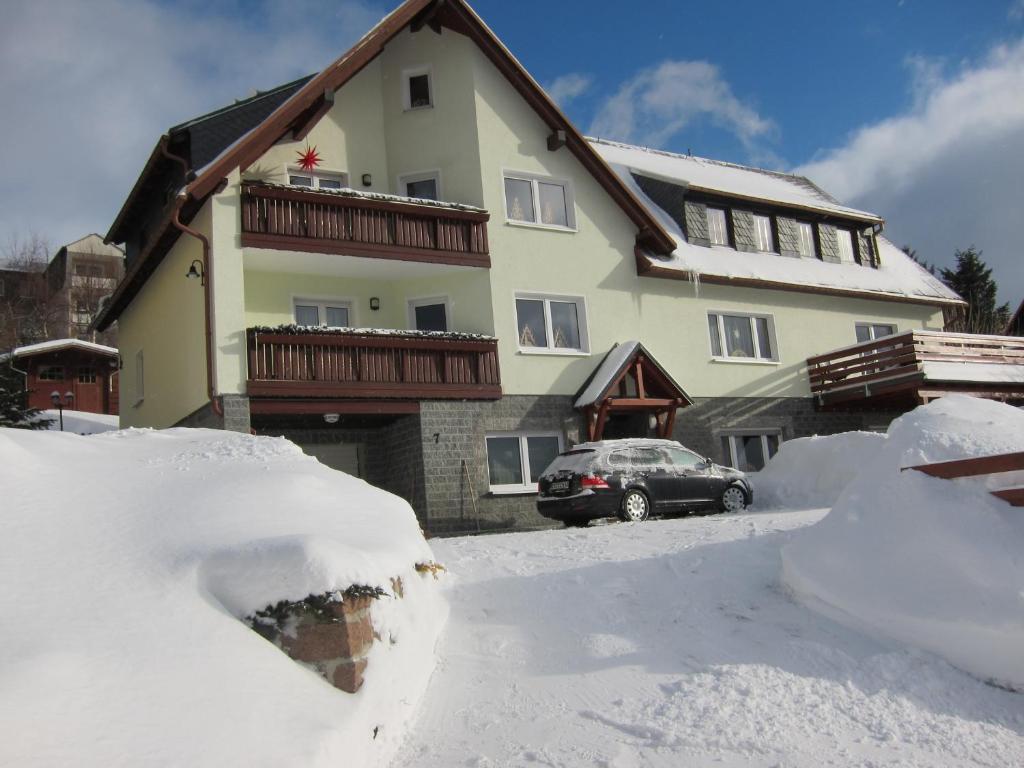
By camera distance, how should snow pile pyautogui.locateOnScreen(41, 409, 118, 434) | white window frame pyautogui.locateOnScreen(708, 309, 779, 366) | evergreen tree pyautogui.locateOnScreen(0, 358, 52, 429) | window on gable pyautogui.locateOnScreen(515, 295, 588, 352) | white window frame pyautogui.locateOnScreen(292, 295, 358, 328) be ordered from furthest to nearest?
snow pile pyautogui.locateOnScreen(41, 409, 118, 434)
evergreen tree pyautogui.locateOnScreen(0, 358, 52, 429)
white window frame pyautogui.locateOnScreen(708, 309, 779, 366)
window on gable pyautogui.locateOnScreen(515, 295, 588, 352)
white window frame pyautogui.locateOnScreen(292, 295, 358, 328)

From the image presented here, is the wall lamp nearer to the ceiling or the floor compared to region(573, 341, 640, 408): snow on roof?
nearer to the ceiling

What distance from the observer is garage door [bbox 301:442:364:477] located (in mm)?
18891

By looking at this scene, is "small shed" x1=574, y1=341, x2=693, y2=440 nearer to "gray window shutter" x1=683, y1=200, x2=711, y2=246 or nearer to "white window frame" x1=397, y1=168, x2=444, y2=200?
"gray window shutter" x1=683, y1=200, x2=711, y2=246

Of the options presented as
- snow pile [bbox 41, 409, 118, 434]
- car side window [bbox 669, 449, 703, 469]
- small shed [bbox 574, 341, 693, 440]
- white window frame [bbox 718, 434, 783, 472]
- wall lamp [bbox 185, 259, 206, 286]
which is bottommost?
car side window [bbox 669, 449, 703, 469]

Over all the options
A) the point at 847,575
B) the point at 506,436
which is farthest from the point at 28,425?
the point at 847,575

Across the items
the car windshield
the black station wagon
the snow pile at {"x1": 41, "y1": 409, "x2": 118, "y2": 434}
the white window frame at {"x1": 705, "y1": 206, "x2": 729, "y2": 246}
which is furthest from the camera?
the snow pile at {"x1": 41, "y1": 409, "x2": 118, "y2": 434}

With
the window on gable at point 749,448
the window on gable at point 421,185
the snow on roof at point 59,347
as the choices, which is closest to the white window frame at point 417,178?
the window on gable at point 421,185

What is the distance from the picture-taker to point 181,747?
4.00 m

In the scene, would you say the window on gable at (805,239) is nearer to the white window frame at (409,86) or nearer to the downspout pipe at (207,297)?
the white window frame at (409,86)

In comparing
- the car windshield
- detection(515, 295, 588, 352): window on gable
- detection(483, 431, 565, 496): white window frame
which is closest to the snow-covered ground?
the car windshield

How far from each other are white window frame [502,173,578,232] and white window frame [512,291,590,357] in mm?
1501

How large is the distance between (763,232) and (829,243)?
232 centimetres

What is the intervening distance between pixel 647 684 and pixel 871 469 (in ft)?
11.8

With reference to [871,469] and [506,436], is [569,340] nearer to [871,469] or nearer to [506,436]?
[506,436]
